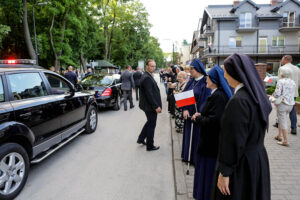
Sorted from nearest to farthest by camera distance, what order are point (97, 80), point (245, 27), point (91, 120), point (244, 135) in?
point (244, 135) → point (91, 120) → point (97, 80) → point (245, 27)

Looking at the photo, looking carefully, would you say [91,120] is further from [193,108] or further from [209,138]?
[209,138]

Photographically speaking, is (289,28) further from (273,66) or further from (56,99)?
(56,99)

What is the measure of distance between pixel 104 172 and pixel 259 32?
3705 centimetres

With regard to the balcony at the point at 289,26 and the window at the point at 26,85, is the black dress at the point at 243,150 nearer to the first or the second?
the window at the point at 26,85

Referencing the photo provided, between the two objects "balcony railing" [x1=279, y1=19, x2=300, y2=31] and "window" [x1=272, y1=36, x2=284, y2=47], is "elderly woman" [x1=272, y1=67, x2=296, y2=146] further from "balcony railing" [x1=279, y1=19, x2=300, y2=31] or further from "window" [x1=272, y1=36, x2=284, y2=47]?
"window" [x1=272, y1=36, x2=284, y2=47]

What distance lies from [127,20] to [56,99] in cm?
3468

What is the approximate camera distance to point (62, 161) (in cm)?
441

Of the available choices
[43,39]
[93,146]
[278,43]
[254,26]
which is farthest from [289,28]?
[93,146]

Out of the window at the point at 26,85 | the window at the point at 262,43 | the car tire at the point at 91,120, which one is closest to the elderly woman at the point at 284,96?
the car tire at the point at 91,120

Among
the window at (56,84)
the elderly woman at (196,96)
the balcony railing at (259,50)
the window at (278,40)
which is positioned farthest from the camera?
the window at (278,40)

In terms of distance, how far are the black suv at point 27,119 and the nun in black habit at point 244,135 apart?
2.81 m

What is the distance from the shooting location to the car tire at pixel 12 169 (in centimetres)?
291

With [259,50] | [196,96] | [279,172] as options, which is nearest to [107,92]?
[196,96]

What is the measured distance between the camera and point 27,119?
3.36 meters
